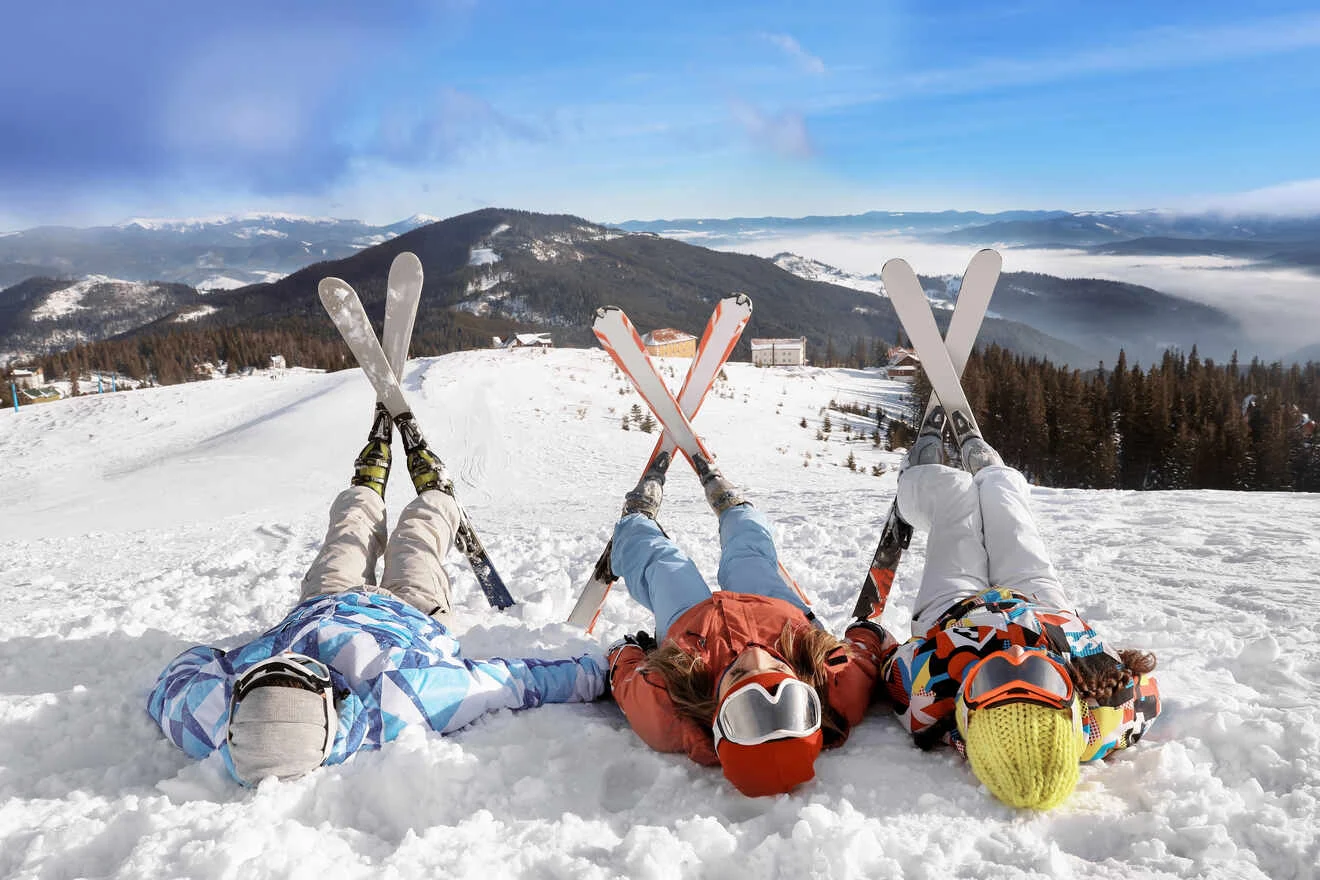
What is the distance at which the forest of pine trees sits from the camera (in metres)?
34.9

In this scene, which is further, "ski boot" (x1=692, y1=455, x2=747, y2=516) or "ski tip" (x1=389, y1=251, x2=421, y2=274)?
"ski tip" (x1=389, y1=251, x2=421, y2=274)

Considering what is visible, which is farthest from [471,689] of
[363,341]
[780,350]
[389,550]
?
[780,350]

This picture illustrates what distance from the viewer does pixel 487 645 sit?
4008mm

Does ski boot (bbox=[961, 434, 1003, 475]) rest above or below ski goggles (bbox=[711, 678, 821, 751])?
above

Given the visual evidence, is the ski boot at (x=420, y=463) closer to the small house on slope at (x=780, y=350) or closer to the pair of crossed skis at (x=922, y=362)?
the pair of crossed skis at (x=922, y=362)

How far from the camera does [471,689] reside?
2.77 m

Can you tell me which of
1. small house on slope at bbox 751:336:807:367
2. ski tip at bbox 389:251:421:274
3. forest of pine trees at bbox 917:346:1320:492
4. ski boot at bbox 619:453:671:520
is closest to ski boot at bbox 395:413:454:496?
ski boot at bbox 619:453:671:520

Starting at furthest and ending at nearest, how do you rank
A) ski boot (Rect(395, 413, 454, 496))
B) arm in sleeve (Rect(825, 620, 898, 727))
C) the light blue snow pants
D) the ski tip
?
1. the ski tip
2. ski boot (Rect(395, 413, 454, 496))
3. the light blue snow pants
4. arm in sleeve (Rect(825, 620, 898, 727))

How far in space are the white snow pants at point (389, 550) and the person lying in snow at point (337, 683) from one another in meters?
0.02

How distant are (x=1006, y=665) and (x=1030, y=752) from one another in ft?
0.79

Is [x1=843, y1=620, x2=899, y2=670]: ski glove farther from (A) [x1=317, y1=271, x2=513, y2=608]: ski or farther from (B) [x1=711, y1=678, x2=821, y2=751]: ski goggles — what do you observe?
(A) [x1=317, y1=271, x2=513, y2=608]: ski

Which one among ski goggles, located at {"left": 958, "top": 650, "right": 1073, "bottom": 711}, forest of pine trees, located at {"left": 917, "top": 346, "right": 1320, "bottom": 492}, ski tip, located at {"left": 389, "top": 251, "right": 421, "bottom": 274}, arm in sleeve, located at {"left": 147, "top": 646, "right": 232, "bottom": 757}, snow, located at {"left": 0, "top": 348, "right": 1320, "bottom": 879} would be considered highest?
ski tip, located at {"left": 389, "top": 251, "right": 421, "bottom": 274}

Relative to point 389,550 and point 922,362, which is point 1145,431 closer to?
point 922,362

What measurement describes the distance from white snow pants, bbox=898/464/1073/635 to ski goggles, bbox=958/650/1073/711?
0.75m
